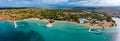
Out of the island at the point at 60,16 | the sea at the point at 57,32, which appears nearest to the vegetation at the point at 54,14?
the island at the point at 60,16

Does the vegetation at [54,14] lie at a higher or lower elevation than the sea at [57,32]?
higher

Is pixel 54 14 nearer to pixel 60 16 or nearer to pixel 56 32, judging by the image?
pixel 60 16

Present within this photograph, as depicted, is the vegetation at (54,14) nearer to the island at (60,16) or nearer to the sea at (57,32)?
the island at (60,16)

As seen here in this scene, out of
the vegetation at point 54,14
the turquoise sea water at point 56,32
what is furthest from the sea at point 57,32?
the vegetation at point 54,14

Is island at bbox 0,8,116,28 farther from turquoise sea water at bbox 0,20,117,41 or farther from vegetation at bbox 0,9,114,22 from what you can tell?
turquoise sea water at bbox 0,20,117,41

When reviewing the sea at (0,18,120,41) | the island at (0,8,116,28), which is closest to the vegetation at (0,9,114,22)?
the island at (0,8,116,28)

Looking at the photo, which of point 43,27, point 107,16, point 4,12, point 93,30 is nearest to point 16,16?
point 4,12
